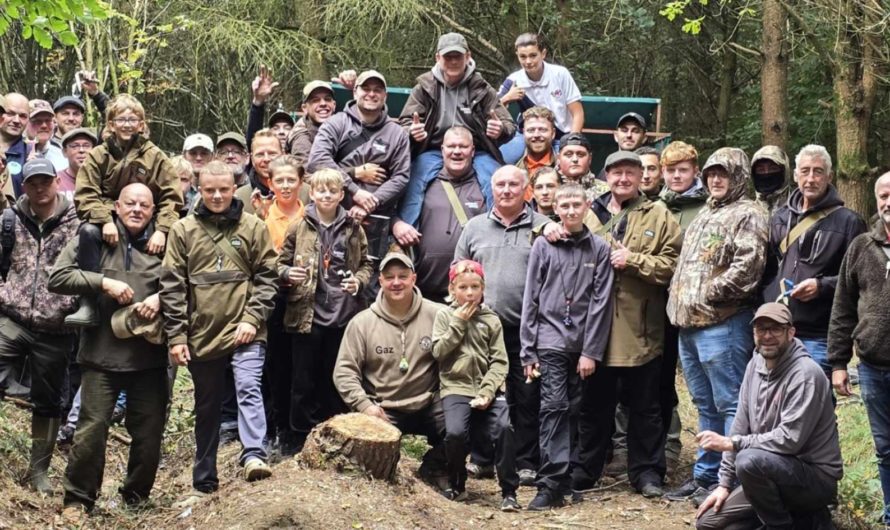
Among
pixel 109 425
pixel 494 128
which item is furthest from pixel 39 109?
pixel 494 128

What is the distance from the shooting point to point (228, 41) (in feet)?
47.1

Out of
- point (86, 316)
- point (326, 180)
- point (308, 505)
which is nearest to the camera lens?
point (308, 505)

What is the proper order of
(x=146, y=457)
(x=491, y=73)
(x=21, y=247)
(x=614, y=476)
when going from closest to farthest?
(x=146, y=457) → (x=21, y=247) → (x=614, y=476) → (x=491, y=73)

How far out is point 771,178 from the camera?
297 inches

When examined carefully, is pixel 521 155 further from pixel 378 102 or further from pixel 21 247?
pixel 21 247

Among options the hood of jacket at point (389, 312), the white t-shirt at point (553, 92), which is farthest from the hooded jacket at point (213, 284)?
the white t-shirt at point (553, 92)

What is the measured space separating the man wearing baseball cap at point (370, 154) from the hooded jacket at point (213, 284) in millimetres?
1383

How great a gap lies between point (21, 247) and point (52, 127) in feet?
7.71

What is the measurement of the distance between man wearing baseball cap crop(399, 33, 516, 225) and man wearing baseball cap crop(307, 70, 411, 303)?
252 mm

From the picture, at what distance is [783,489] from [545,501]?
1723 mm

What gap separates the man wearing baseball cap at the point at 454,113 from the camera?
873 centimetres

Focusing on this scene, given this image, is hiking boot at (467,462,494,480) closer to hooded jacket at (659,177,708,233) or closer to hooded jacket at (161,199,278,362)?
hooded jacket at (161,199,278,362)

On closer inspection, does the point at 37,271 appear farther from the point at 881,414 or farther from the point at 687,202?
the point at 881,414

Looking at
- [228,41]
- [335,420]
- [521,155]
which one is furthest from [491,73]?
[335,420]
